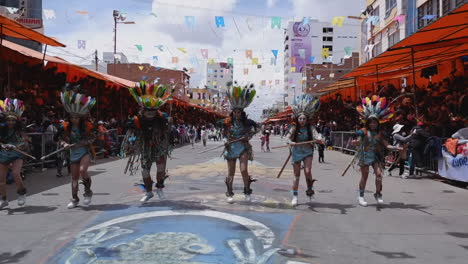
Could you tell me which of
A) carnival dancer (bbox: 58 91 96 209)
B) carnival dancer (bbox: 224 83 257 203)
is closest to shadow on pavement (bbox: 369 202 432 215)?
carnival dancer (bbox: 224 83 257 203)

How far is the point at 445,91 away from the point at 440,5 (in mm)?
11435

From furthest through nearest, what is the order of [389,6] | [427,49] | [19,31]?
[389,6] → [427,49] → [19,31]

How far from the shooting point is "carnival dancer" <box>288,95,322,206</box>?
8273mm

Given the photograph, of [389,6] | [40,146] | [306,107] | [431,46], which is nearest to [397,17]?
[389,6]

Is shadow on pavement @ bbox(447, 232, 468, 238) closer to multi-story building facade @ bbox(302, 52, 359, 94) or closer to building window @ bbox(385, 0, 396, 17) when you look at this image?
building window @ bbox(385, 0, 396, 17)

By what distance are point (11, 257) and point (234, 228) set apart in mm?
2764

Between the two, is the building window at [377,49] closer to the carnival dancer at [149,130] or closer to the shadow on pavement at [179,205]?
the carnival dancer at [149,130]

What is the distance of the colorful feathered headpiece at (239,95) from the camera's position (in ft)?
27.9

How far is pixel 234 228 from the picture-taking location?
6.12 meters

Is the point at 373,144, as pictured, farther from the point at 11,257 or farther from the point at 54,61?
the point at 54,61

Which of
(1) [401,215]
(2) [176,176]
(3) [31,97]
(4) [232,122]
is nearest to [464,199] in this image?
(1) [401,215]

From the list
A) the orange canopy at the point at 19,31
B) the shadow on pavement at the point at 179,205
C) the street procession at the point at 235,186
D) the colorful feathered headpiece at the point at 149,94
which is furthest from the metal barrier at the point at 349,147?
the orange canopy at the point at 19,31

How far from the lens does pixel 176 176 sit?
12.6 metres

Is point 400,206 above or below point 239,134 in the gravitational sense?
below
